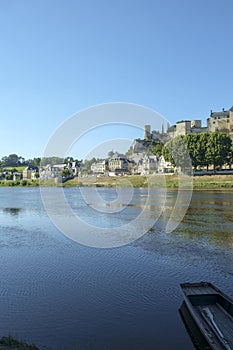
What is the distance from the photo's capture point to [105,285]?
54.6 ft

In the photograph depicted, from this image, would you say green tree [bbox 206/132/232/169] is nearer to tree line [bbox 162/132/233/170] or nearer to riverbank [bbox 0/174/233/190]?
tree line [bbox 162/132/233/170]

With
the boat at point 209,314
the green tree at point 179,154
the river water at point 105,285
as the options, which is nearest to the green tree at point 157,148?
the green tree at point 179,154

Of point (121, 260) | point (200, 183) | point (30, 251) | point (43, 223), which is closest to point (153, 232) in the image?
point (121, 260)

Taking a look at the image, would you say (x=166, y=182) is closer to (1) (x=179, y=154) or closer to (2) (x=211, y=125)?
(1) (x=179, y=154)

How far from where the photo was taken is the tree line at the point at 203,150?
95.8m

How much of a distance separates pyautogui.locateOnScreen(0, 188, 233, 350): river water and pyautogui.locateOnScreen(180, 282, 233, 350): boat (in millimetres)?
893

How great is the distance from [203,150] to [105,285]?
282ft

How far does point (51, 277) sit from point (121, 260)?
16.5ft

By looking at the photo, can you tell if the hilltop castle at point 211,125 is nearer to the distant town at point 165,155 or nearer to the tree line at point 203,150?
the distant town at point 165,155

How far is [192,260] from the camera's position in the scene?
20844 millimetres

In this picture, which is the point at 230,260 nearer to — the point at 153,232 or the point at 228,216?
the point at 153,232

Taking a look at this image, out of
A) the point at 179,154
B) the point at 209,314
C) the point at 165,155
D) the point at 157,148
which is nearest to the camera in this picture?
the point at 209,314

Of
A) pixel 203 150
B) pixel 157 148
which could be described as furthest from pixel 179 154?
pixel 157 148

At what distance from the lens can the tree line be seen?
9575 centimetres
